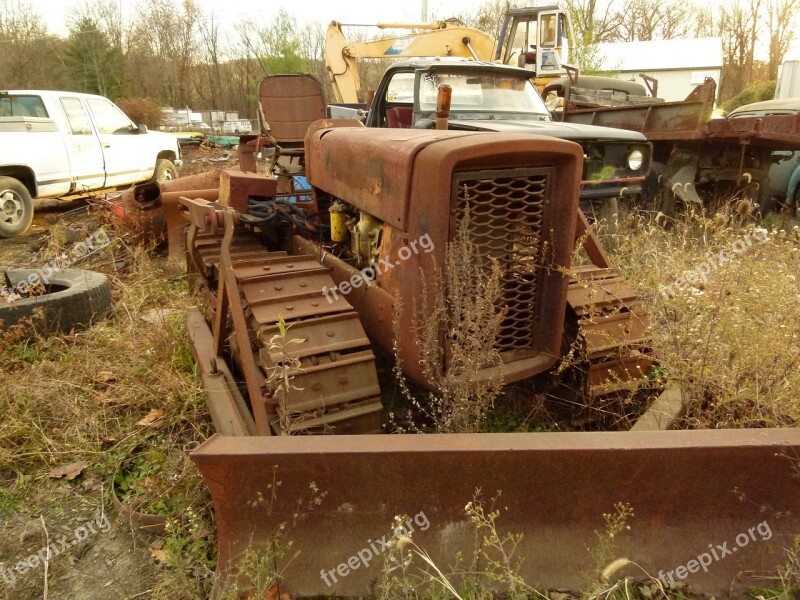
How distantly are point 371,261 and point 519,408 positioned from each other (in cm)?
111

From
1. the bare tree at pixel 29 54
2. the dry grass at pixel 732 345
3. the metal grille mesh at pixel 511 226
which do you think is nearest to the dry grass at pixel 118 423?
the metal grille mesh at pixel 511 226

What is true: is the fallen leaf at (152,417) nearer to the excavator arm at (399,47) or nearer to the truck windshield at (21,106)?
the truck windshield at (21,106)

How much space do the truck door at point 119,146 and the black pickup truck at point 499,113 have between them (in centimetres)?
585

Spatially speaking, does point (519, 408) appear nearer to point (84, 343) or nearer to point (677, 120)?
point (84, 343)

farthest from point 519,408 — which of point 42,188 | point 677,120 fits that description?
point 42,188

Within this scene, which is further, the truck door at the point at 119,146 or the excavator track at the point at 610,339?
the truck door at the point at 119,146

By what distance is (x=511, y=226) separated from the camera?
241 cm
